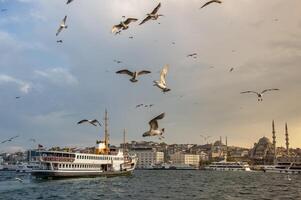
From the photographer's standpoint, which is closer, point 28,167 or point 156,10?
point 156,10

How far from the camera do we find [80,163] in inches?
3184

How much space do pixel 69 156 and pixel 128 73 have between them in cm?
5803

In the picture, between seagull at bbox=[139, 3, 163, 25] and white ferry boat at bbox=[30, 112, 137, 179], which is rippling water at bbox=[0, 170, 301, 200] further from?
seagull at bbox=[139, 3, 163, 25]

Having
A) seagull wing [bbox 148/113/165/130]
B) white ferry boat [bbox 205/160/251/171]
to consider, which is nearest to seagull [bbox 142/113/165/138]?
seagull wing [bbox 148/113/165/130]

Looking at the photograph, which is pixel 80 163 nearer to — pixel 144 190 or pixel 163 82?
pixel 144 190

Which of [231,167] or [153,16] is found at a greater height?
[153,16]

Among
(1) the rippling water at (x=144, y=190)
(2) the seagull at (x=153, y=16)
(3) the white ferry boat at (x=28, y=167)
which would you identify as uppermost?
(2) the seagull at (x=153, y=16)

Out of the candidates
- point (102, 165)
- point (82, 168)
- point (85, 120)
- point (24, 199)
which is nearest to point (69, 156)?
point (82, 168)

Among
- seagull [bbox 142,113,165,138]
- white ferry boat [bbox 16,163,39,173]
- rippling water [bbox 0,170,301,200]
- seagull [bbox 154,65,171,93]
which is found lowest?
rippling water [bbox 0,170,301,200]

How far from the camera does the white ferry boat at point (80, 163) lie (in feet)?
249

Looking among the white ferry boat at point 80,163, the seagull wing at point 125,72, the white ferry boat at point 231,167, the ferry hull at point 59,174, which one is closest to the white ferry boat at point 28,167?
the white ferry boat at point 80,163

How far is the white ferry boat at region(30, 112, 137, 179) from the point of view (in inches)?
2992

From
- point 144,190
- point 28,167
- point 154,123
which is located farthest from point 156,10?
point 28,167

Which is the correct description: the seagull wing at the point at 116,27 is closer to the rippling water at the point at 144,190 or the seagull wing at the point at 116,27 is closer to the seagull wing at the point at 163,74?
the seagull wing at the point at 163,74
